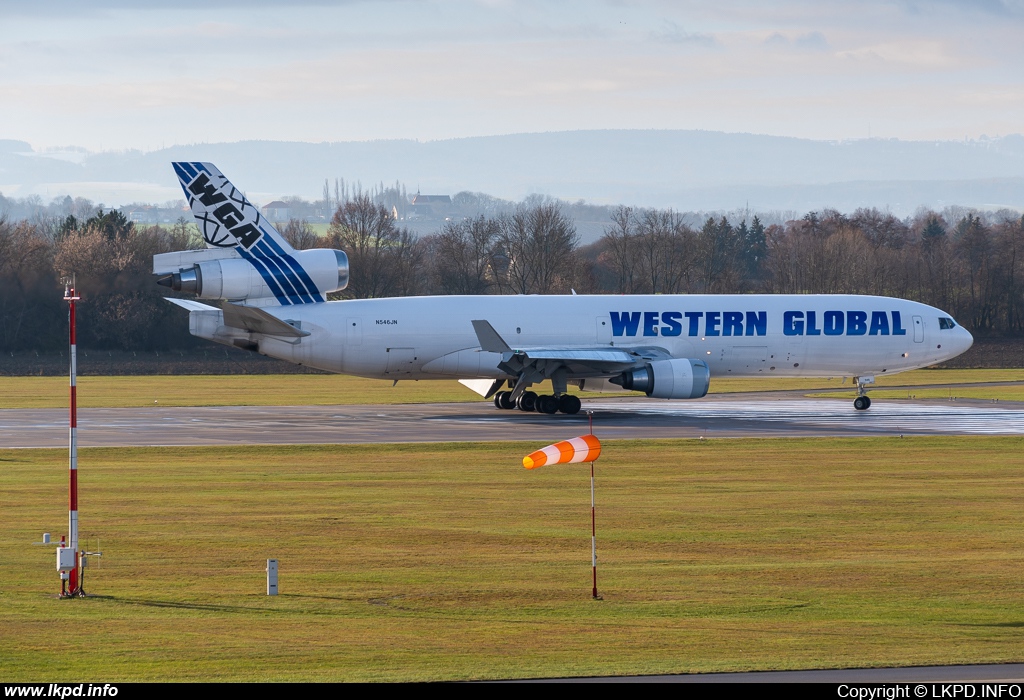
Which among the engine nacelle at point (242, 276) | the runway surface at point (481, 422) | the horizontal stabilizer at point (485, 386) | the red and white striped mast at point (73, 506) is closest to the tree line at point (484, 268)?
the runway surface at point (481, 422)

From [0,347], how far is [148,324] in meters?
10.9

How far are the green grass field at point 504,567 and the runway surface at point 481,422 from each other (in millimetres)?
5908

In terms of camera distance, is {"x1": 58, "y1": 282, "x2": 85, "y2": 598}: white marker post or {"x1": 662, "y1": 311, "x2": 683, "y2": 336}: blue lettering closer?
{"x1": 58, "y1": 282, "x2": 85, "y2": 598}: white marker post

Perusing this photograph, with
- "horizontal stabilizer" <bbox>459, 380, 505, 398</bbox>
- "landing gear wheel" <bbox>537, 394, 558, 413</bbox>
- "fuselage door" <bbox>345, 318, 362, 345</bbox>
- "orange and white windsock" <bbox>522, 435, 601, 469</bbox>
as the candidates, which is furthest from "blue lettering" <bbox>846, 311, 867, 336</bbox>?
"orange and white windsock" <bbox>522, 435, 601, 469</bbox>

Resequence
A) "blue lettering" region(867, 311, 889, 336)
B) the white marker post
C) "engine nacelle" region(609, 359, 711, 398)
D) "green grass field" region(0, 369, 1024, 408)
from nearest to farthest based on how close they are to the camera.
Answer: the white marker post < "engine nacelle" region(609, 359, 711, 398) < "blue lettering" region(867, 311, 889, 336) < "green grass field" region(0, 369, 1024, 408)

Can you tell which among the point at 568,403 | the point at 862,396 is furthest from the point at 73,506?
the point at 862,396

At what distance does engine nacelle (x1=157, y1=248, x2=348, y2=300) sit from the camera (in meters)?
45.5

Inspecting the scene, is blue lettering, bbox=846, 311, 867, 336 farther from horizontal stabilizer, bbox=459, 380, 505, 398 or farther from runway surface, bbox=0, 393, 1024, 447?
horizontal stabilizer, bbox=459, 380, 505, 398

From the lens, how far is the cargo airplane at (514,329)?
153 feet

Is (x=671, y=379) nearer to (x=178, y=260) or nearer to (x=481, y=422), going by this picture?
(x=481, y=422)

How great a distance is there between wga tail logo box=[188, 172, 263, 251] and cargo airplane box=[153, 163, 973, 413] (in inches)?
1.7

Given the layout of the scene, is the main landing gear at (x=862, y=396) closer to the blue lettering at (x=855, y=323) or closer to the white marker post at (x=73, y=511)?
the blue lettering at (x=855, y=323)

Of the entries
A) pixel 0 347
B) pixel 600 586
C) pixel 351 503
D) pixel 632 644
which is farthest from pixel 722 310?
pixel 0 347

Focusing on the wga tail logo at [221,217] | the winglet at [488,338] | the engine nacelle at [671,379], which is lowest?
the engine nacelle at [671,379]
